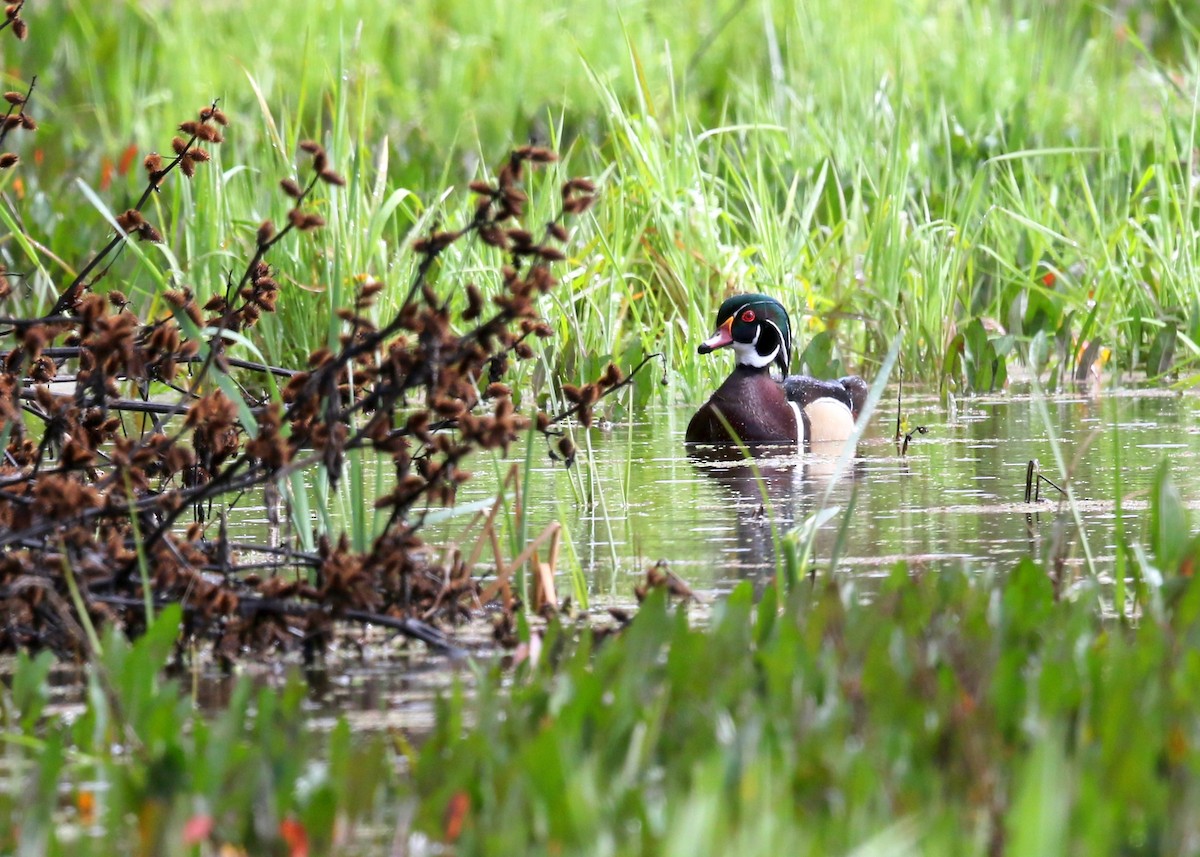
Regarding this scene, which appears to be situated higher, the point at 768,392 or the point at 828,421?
the point at 768,392

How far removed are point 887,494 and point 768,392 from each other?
5.32ft

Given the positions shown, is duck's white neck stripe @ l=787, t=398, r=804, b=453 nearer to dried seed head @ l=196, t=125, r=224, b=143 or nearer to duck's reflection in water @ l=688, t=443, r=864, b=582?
duck's reflection in water @ l=688, t=443, r=864, b=582

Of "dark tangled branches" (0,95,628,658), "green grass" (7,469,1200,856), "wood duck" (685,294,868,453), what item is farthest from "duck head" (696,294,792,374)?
"green grass" (7,469,1200,856)

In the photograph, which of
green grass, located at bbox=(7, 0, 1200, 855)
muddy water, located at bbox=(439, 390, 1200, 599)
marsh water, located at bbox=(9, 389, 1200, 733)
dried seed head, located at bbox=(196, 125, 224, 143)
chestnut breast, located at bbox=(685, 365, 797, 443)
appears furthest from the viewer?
chestnut breast, located at bbox=(685, 365, 797, 443)

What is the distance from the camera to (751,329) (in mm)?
7016

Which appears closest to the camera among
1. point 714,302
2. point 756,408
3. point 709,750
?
point 709,750

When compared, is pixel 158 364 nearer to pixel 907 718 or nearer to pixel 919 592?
pixel 919 592

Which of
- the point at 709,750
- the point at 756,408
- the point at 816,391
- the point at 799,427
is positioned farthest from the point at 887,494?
the point at 709,750

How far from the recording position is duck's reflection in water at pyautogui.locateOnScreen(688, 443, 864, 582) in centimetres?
429

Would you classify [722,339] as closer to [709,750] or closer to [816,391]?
[816,391]

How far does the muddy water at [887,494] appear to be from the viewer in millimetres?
4273

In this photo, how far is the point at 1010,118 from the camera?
10.4 metres

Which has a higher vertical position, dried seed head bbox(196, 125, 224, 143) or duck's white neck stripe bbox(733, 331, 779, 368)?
dried seed head bbox(196, 125, 224, 143)

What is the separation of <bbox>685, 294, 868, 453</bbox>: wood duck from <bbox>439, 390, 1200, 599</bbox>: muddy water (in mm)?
197
